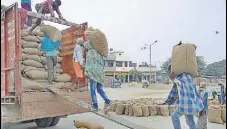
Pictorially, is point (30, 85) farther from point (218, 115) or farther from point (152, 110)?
point (218, 115)

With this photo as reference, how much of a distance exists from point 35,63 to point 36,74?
383 millimetres

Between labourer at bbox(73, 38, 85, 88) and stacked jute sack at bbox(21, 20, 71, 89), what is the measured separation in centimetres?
37

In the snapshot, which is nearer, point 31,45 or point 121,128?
point 31,45

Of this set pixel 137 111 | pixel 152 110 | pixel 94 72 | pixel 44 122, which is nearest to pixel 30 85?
pixel 94 72

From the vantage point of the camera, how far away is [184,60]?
408 centimetres

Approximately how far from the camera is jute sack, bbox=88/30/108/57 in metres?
5.15

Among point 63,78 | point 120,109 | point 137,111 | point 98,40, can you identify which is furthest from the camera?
point 120,109

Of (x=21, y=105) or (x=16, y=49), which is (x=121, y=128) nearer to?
(x=21, y=105)

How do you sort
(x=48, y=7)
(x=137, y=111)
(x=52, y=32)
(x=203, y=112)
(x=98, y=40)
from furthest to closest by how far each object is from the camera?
(x=137, y=111) → (x=48, y=7) → (x=52, y=32) → (x=98, y=40) → (x=203, y=112)

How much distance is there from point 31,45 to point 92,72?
1882mm

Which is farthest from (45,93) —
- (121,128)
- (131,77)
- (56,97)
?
(131,77)

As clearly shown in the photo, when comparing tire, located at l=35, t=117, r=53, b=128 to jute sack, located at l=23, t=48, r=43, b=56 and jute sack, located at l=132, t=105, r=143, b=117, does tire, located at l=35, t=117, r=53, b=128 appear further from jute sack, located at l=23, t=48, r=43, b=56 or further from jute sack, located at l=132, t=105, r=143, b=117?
jute sack, located at l=132, t=105, r=143, b=117

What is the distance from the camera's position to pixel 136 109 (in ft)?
27.9

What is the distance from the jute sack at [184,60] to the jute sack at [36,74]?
2.87 meters
